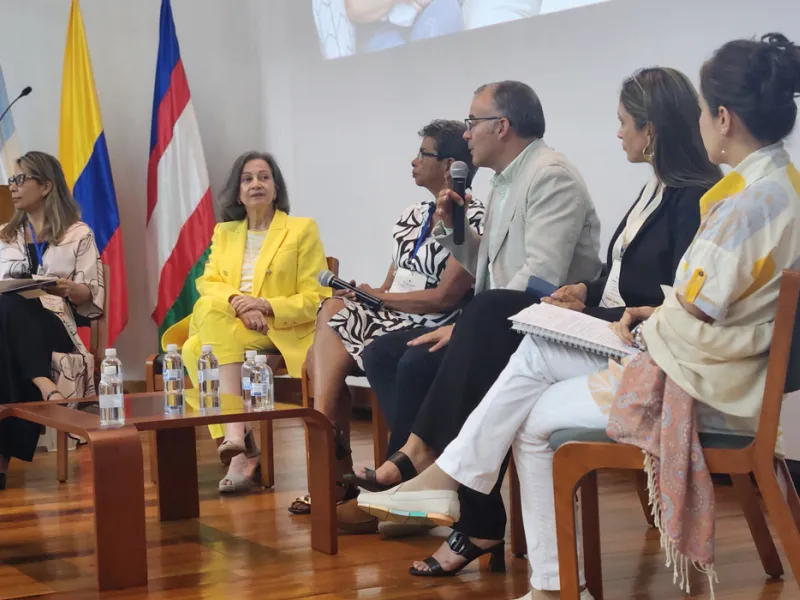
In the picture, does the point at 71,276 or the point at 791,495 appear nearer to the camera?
the point at 791,495

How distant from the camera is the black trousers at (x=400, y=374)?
2523 mm

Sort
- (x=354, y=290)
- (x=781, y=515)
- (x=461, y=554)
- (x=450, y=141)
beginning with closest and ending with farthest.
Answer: (x=781, y=515) < (x=461, y=554) < (x=354, y=290) < (x=450, y=141)

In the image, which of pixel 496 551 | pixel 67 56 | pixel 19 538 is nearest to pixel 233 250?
pixel 19 538

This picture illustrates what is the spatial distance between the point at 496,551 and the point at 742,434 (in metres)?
0.78

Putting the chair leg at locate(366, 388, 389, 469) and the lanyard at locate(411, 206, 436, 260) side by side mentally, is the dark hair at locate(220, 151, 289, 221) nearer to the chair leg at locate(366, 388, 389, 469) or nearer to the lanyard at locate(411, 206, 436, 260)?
the lanyard at locate(411, 206, 436, 260)

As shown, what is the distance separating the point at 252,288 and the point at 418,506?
1.85m

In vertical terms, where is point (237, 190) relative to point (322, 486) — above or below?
above

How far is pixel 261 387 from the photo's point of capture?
2670mm

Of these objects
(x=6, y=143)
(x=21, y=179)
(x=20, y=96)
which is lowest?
(x=21, y=179)

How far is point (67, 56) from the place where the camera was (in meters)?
5.45

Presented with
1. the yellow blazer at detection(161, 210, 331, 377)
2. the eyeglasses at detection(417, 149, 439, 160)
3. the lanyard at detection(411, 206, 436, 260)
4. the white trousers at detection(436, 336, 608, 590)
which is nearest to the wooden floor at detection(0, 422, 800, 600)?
the white trousers at detection(436, 336, 608, 590)

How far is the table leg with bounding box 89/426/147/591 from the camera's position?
7.54 feet

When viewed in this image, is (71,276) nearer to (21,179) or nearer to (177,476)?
(21,179)

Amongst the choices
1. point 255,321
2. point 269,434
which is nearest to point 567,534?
point 269,434
